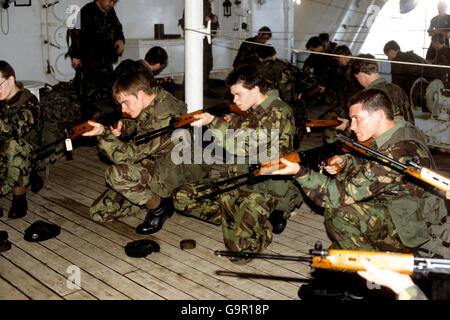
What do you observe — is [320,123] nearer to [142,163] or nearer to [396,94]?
[396,94]

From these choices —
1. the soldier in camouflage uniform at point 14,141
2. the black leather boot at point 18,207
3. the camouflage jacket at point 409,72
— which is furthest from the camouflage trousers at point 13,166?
the camouflage jacket at point 409,72

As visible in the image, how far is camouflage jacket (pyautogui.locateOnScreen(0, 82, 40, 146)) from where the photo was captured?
527cm

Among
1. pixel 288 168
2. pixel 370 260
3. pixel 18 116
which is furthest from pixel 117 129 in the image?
pixel 370 260

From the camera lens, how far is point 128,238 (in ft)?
15.7

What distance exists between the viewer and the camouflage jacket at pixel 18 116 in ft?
17.3

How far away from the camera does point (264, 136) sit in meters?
4.58

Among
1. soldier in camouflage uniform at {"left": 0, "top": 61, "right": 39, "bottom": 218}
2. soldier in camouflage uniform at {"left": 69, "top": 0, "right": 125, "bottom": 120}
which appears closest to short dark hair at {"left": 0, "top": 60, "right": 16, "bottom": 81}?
soldier in camouflage uniform at {"left": 0, "top": 61, "right": 39, "bottom": 218}

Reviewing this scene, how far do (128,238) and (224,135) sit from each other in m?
1.33

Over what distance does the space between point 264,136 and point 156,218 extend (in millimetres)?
1356

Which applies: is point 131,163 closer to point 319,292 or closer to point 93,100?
point 319,292

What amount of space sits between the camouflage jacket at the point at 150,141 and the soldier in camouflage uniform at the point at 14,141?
1116mm
